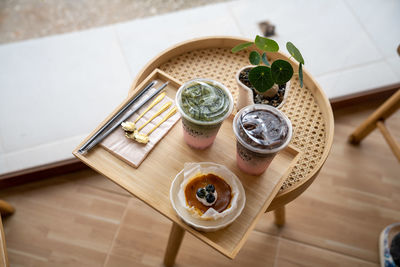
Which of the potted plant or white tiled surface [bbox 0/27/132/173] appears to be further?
white tiled surface [bbox 0/27/132/173]

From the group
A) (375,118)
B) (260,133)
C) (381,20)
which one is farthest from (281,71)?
(381,20)

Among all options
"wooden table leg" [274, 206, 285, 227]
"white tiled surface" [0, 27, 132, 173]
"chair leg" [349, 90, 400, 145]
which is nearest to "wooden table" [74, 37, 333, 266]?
"wooden table leg" [274, 206, 285, 227]

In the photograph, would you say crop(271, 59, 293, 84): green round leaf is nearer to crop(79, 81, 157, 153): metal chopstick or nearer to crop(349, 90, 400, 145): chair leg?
crop(79, 81, 157, 153): metal chopstick

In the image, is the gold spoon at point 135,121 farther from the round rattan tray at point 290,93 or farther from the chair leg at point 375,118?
the chair leg at point 375,118

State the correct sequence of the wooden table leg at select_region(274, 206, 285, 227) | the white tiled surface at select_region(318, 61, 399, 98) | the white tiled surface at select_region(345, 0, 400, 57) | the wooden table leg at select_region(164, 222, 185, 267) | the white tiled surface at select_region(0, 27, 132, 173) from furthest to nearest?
the white tiled surface at select_region(345, 0, 400, 57), the white tiled surface at select_region(318, 61, 399, 98), the white tiled surface at select_region(0, 27, 132, 173), the wooden table leg at select_region(274, 206, 285, 227), the wooden table leg at select_region(164, 222, 185, 267)

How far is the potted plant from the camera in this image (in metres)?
0.90

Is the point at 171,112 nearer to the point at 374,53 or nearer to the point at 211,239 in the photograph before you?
the point at 211,239

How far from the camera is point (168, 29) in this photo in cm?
199

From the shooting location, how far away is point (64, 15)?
6.66 ft

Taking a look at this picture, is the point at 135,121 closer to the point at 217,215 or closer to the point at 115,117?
the point at 115,117

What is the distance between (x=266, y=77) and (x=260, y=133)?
16 centimetres

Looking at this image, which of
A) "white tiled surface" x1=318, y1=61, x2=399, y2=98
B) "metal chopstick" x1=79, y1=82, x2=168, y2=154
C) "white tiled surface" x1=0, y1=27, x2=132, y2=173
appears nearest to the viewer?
"metal chopstick" x1=79, y1=82, x2=168, y2=154

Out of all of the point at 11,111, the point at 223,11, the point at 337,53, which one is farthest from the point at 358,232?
the point at 11,111

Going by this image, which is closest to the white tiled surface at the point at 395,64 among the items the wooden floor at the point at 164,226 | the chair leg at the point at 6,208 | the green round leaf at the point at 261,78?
the wooden floor at the point at 164,226
